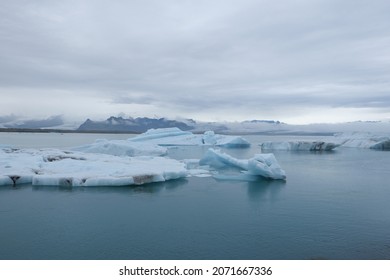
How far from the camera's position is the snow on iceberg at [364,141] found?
31406mm

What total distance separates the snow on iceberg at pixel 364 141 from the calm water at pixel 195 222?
77.6 feet

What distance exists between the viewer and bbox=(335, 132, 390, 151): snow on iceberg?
3141cm

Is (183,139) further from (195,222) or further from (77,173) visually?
(195,222)

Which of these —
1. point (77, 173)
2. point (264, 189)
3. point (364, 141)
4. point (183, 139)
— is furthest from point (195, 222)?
point (364, 141)

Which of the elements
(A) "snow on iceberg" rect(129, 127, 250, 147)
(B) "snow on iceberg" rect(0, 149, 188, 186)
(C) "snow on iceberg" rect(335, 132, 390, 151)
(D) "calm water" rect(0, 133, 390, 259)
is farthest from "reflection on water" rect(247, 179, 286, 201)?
(C) "snow on iceberg" rect(335, 132, 390, 151)

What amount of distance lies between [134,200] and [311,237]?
13.9 feet

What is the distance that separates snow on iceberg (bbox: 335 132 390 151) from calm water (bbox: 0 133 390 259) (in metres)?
23.7

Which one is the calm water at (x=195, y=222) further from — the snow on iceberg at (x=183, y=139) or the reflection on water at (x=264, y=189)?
the snow on iceberg at (x=183, y=139)

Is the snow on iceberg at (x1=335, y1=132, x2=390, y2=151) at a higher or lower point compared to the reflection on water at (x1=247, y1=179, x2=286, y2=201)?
higher

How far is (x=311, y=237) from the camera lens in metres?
5.79

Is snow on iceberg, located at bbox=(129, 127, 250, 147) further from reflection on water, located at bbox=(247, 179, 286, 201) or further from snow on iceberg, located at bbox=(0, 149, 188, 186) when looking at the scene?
reflection on water, located at bbox=(247, 179, 286, 201)

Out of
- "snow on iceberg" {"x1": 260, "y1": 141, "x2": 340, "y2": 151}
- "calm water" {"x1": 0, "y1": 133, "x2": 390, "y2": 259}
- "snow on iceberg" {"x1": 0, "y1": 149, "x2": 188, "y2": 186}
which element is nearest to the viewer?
"calm water" {"x1": 0, "y1": 133, "x2": 390, "y2": 259}

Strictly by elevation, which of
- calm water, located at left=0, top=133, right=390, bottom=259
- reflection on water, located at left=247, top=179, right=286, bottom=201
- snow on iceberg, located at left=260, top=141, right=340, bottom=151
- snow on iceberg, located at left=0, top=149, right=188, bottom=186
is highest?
snow on iceberg, located at left=260, top=141, right=340, bottom=151

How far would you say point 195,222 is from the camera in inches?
261
